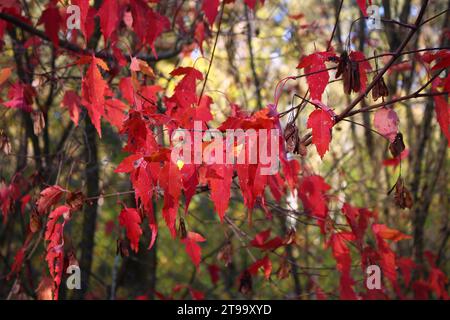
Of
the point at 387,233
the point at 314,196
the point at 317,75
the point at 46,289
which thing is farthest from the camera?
the point at 314,196

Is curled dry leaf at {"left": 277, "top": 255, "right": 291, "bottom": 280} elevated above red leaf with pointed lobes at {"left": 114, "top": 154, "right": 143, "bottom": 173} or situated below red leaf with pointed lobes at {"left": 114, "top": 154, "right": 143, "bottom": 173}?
below

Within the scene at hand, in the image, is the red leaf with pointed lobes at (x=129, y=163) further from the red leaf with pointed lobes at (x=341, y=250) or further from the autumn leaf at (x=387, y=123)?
the red leaf with pointed lobes at (x=341, y=250)

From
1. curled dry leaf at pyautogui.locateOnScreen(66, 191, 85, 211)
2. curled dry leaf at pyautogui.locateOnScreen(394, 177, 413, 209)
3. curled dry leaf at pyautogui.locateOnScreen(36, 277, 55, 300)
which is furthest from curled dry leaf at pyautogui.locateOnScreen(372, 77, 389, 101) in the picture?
curled dry leaf at pyautogui.locateOnScreen(36, 277, 55, 300)

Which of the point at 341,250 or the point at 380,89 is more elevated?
the point at 380,89

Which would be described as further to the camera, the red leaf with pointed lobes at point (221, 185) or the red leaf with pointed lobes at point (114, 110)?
the red leaf with pointed lobes at point (114, 110)

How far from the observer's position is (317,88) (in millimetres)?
1327

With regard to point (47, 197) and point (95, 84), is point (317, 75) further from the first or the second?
point (47, 197)

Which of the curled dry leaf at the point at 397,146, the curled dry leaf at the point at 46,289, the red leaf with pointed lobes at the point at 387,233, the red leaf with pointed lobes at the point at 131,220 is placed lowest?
the curled dry leaf at the point at 46,289

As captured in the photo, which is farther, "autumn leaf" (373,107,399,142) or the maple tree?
"autumn leaf" (373,107,399,142)

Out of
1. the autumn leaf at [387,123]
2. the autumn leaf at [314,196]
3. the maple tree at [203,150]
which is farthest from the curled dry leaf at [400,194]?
the autumn leaf at [314,196]

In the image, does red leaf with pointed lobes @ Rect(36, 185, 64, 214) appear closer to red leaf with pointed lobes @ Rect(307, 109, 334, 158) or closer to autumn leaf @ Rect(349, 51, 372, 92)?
red leaf with pointed lobes @ Rect(307, 109, 334, 158)

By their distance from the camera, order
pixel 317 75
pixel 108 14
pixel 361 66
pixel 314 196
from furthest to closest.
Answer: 1. pixel 314 196
2. pixel 361 66
3. pixel 108 14
4. pixel 317 75

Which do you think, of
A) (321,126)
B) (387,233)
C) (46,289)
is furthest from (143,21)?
(387,233)
